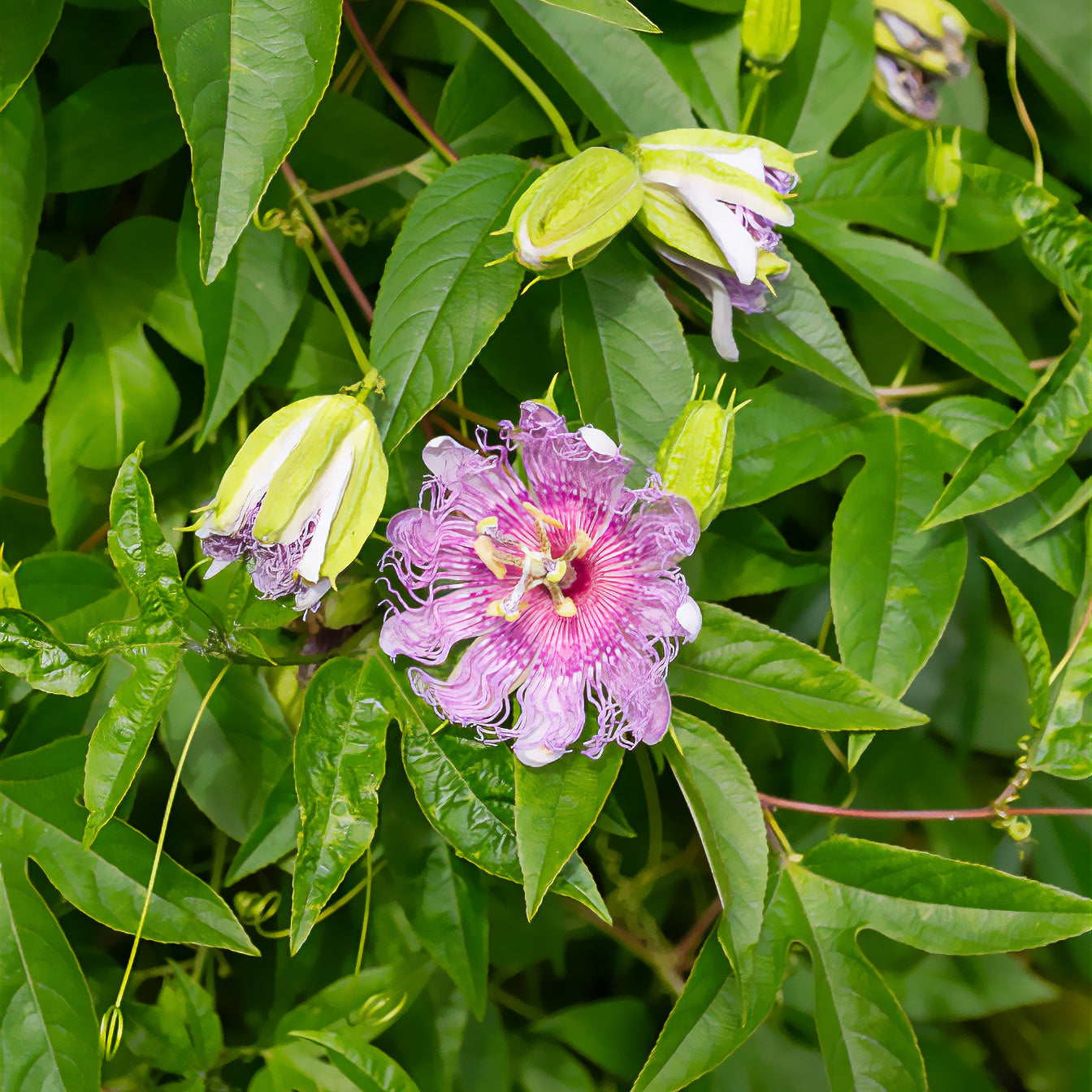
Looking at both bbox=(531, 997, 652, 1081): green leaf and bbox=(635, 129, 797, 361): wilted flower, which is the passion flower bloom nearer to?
bbox=(635, 129, 797, 361): wilted flower

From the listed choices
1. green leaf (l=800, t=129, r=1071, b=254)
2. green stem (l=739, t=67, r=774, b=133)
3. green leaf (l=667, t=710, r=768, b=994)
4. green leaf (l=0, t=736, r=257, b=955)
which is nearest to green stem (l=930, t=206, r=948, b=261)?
green leaf (l=800, t=129, r=1071, b=254)

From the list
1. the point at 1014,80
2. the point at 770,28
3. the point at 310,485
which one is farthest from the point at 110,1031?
the point at 1014,80

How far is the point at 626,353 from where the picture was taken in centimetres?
85

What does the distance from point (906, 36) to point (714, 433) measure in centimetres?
62

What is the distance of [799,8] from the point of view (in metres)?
0.95

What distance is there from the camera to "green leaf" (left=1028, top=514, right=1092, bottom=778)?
2.97 feet

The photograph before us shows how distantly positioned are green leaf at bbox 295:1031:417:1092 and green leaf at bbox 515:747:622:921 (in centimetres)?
30

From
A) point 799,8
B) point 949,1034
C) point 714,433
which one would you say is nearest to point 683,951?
point 949,1034

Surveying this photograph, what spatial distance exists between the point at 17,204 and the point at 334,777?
58 cm

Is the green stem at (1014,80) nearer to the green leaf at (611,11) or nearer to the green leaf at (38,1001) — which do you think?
the green leaf at (611,11)

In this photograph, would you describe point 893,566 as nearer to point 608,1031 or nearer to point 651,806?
point 651,806

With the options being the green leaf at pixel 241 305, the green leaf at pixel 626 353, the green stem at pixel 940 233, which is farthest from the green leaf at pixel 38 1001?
the green stem at pixel 940 233

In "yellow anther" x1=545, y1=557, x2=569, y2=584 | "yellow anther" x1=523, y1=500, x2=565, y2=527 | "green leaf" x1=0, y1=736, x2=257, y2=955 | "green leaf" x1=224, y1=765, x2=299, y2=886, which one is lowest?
"green leaf" x1=0, y1=736, x2=257, y2=955

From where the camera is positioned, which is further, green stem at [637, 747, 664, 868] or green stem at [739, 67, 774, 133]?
green stem at [637, 747, 664, 868]
